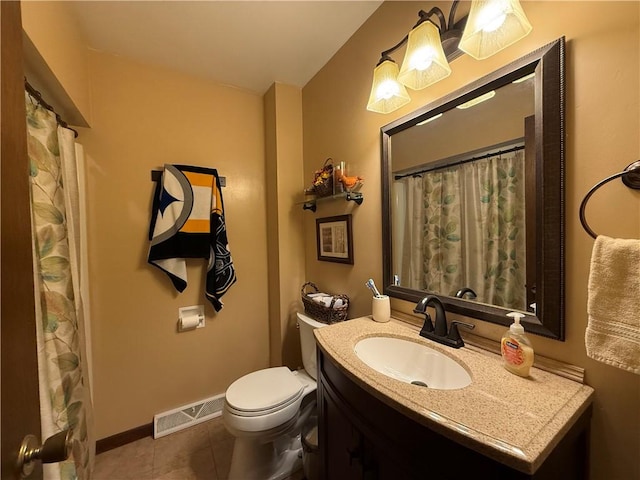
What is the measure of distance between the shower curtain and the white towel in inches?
69.6

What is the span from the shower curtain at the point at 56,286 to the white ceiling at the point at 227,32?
706mm

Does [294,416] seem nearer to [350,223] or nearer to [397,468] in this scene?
[397,468]

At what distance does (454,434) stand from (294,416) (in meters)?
1.07

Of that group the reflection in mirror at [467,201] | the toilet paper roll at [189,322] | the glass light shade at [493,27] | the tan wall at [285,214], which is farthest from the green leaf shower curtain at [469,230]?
the toilet paper roll at [189,322]

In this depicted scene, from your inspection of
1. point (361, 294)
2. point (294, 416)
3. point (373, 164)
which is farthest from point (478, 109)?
point (294, 416)

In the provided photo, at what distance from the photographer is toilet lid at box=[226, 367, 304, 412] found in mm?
1298

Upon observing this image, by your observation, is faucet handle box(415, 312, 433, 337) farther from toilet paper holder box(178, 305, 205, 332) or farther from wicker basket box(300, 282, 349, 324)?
toilet paper holder box(178, 305, 205, 332)

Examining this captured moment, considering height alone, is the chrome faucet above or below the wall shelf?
below

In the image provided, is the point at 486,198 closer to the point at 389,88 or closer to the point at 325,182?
the point at 389,88

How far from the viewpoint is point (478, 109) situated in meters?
0.99

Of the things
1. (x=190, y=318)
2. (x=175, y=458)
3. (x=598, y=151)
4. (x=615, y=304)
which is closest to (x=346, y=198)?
(x=598, y=151)

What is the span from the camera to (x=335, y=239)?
1714mm

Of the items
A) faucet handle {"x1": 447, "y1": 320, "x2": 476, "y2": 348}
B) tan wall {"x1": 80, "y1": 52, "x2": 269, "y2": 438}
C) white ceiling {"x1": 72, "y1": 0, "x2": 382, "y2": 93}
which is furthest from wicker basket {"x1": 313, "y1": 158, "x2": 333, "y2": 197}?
faucet handle {"x1": 447, "y1": 320, "x2": 476, "y2": 348}

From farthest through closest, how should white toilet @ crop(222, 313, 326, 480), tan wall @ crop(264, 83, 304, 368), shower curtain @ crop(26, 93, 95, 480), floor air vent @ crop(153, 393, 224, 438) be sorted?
tan wall @ crop(264, 83, 304, 368) < floor air vent @ crop(153, 393, 224, 438) < white toilet @ crop(222, 313, 326, 480) < shower curtain @ crop(26, 93, 95, 480)
